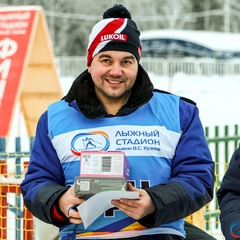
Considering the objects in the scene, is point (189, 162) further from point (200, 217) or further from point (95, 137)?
point (200, 217)

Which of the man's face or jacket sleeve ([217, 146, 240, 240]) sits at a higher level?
the man's face

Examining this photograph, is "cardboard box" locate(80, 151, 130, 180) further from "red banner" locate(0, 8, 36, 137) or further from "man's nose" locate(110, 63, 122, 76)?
"red banner" locate(0, 8, 36, 137)

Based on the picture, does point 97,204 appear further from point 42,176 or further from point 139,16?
point 139,16

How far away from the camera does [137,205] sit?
8.59 feet

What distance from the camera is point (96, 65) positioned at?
117 inches

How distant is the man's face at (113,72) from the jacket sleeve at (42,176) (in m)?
0.31

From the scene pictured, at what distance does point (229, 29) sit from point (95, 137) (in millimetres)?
56017

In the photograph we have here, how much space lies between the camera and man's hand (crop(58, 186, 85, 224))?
2.68 meters

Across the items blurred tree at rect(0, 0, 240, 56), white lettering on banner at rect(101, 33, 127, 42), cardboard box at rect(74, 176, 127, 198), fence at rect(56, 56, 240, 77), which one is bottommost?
cardboard box at rect(74, 176, 127, 198)

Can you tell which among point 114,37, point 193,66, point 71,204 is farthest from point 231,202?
point 193,66

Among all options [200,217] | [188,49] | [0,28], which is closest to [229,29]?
[188,49]

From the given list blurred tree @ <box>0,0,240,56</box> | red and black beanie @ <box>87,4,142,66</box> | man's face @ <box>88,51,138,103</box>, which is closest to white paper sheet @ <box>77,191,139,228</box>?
man's face @ <box>88,51,138,103</box>

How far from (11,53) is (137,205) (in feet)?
26.6

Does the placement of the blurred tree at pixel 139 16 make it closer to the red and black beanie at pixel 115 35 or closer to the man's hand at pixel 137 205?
the red and black beanie at pixel 115 35
